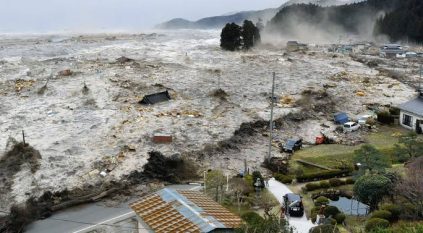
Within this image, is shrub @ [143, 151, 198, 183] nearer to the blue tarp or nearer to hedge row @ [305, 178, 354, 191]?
hedge row @ [305, 178, 354, 191]

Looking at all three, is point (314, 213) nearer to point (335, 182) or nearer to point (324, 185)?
point (324, 185)

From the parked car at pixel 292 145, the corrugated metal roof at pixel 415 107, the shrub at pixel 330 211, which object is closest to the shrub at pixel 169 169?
the parked car at pixel 292 145

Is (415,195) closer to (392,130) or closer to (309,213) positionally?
(309,213)

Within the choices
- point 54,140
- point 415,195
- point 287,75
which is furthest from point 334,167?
point 287,75

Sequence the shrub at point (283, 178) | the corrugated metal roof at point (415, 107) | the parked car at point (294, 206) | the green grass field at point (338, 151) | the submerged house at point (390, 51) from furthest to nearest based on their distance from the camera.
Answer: the submerged house at point (390, 51) < the corrugated metal roof at point (415, 107) < the green grass field at point (338, 151) < the shrub at point (283, 178) < the parked car at point (294, 206)

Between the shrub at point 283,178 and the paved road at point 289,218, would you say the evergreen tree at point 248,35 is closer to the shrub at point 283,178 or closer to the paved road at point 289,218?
the shrub at point 283,178

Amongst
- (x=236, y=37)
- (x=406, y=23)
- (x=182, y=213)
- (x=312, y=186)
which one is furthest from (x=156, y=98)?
(x=406, y=23)

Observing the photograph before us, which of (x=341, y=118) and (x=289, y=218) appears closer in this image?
(x=289, y=218)
